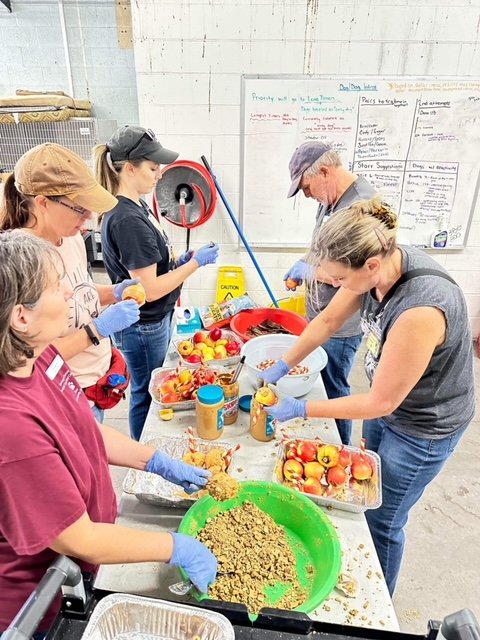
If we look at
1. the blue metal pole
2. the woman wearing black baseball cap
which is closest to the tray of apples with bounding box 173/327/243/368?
the woman wearing black baseball cap

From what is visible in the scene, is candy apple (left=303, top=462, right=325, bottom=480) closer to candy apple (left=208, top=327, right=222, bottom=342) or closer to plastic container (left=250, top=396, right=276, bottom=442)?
plastic container (left=250, top=396, right=276, bottom=442)

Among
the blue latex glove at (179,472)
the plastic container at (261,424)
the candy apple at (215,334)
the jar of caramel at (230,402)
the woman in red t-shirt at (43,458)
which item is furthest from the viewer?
the candy apple at (215,334)

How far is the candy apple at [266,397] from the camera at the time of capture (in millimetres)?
1658

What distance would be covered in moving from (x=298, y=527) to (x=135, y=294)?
1.22 meters

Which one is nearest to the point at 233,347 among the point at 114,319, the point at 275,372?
the point at 275,372

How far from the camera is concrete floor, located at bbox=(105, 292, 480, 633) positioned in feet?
6.97

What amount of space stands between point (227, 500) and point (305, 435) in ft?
1.72

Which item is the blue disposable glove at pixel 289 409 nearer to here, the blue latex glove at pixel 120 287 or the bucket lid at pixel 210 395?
the bucket lid at pixel 210 395

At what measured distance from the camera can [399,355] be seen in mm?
1368

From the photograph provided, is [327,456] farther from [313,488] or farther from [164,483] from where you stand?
[164,483]


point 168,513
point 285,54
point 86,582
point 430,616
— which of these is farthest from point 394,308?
point 285,54

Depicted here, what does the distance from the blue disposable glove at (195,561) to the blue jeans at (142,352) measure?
4.80 ft

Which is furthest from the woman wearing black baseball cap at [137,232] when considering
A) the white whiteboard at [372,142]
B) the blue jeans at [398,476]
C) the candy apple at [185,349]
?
the white whiteboard at [372,142]

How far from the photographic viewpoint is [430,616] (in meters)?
2.08
